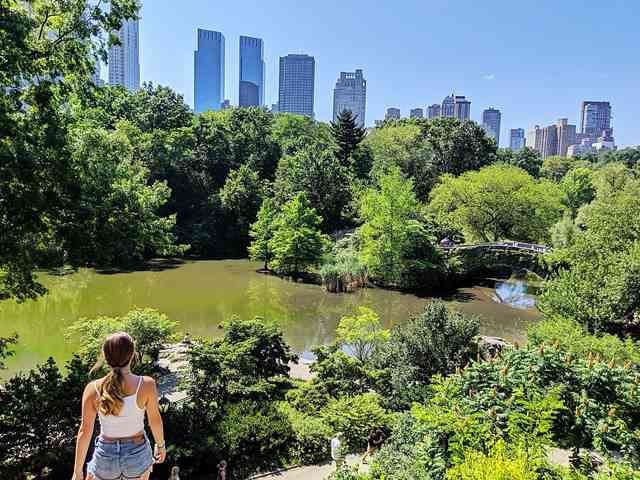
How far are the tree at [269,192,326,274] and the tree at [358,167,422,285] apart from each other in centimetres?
270

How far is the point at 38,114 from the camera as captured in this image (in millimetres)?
8008

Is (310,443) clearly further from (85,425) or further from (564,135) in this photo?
(564,135)

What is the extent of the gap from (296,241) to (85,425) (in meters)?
23.6

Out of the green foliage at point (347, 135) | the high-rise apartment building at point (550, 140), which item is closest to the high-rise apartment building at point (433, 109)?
the high-rise apartment building at point (550, 140)

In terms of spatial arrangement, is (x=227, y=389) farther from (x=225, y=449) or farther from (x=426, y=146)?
(x=426, y=146)

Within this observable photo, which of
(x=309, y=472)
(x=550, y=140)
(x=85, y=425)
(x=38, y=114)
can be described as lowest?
(x=309, y=472)

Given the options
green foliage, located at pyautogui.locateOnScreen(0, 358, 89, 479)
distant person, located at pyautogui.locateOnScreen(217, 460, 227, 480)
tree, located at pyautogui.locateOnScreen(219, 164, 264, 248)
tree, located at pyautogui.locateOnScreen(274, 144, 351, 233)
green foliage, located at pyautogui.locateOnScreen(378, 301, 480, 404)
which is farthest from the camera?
tree, located at pyautogui.locateOnScreen(219, 164, 264, 248)

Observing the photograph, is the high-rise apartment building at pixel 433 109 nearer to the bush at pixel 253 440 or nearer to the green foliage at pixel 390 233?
the green foliage at pixel 390 233

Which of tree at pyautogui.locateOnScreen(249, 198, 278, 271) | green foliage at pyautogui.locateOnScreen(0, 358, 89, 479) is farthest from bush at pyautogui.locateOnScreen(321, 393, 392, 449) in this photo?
tree at pyautogui.locateOnScreen(249, 198, 278, 271)

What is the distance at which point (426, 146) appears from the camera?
41.3 m

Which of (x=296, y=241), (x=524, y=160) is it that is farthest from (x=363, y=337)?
(x=524, y=160)

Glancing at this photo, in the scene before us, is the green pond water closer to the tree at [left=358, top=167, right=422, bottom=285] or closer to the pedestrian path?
the tree at [left=358, top=167, right=422, bottom=285]

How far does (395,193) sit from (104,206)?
18.6m

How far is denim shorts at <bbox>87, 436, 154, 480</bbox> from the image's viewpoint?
265cm
